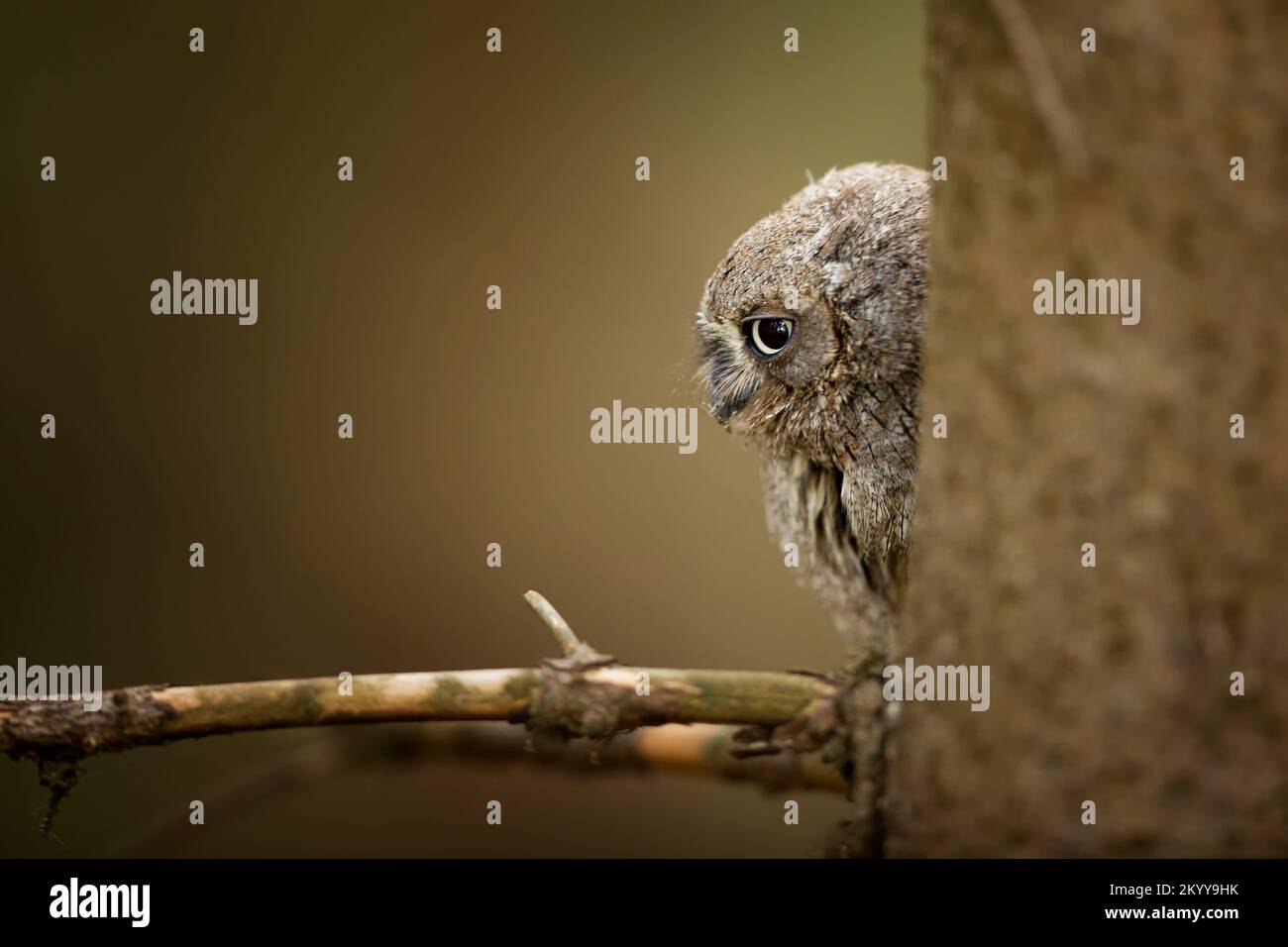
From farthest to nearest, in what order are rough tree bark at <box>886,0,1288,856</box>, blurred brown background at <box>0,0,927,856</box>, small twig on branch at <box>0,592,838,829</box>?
1. blurred brown background at <box>0,0,927,856</box>
2. small twig on branch at <box>0,592,838,829</box>
3. rough tree bark at <box>886,0,1288,856</box>

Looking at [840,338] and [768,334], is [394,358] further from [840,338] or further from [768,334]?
[840,338]

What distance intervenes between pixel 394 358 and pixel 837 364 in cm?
213

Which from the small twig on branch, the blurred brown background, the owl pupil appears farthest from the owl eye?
the blurred brown background

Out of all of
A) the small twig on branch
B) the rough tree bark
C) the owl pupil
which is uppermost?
the owl pupil

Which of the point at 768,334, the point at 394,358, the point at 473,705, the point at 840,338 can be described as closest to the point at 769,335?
the point at 768,334

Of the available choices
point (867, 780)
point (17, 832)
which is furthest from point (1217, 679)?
point (17, 832)

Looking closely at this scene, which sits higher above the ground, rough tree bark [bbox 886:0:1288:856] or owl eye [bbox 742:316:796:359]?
owl eye [bbox 742:316:796:359]

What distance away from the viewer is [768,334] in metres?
2.27

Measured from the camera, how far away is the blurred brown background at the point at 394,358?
360cm

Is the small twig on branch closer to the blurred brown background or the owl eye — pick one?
the owl eye

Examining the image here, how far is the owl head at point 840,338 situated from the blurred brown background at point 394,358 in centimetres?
122

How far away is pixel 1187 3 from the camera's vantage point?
998 mm

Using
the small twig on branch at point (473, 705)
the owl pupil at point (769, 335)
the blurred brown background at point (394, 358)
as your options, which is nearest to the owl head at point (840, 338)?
the owl pupil at point (769, 335)

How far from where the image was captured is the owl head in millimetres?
2068
